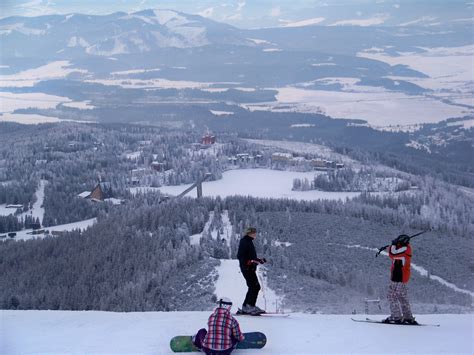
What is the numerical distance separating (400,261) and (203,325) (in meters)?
4.17

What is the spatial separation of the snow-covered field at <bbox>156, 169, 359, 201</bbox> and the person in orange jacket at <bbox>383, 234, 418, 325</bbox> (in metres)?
35.7

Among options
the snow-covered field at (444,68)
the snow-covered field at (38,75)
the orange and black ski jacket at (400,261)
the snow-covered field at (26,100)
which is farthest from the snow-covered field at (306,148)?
the orange and black ski jacket at (400,261)

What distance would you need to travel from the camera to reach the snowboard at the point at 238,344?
1349cm

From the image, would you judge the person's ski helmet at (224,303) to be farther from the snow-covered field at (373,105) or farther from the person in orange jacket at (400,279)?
the snow-covered field at (373,105)

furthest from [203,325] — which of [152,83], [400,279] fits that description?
[152,83]

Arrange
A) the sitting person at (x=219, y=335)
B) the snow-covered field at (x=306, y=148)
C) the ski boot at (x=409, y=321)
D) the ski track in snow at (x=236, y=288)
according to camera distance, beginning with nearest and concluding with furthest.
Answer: the sitting person at (x=219, y=335) < the ski boot at (x=409, y=321) < the ski track in snow at (x=236, y=288) < the snow-covered field at (x=306, y=148)

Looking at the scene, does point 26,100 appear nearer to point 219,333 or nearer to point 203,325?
point 203,325

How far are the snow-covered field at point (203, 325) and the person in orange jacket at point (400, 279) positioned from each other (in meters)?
0.28

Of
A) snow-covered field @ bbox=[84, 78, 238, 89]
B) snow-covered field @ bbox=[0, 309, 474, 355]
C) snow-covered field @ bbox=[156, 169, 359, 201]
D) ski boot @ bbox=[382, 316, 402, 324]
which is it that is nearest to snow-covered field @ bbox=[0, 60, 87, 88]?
snow-covered field @ bbox=[84, 78, 238, 89]

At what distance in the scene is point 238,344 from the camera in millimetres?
13641

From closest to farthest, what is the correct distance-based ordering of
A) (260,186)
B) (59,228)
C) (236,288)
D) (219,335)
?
1. (219,335)
2. (236,288)
3. (59,228)
4. (260,186)

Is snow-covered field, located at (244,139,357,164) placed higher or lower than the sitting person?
lower

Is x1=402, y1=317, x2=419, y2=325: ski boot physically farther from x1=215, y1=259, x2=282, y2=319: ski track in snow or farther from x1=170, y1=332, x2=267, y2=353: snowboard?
x1=215, y1=259, x2=282, y2=319: ski track in snow

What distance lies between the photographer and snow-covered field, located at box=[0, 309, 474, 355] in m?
13.9
